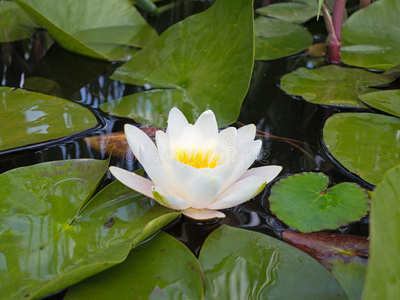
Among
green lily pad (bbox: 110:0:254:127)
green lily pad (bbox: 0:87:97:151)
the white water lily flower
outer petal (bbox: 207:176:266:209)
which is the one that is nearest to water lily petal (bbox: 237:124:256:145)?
the white water lily flower

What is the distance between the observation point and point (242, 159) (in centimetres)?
89

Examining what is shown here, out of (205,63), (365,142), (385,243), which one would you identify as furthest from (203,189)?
(205,63)

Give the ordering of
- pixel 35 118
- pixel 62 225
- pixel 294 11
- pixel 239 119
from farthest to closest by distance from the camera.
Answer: pixel 294 11 → pixel 239 119 → pixel 35 118 → pixel 62 225

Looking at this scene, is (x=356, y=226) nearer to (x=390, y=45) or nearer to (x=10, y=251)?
(x=10, y=251)

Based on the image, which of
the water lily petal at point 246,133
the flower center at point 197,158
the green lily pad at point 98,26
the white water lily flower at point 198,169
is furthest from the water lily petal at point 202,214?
the green lily pad at point 98,26

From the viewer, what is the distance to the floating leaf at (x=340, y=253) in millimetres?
738

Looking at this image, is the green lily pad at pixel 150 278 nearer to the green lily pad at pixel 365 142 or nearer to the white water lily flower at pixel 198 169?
the white water lily flower at pixel 198 169

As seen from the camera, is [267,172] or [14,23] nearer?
[267,172]

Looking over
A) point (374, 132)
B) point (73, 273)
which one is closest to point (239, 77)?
point (374, 132)

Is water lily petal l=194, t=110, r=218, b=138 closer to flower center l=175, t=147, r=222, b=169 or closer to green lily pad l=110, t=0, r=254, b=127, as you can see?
flower center l=175, t=147, r=222, b=169

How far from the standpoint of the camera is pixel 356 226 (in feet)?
2.99

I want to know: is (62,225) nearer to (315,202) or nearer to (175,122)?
(175,122)

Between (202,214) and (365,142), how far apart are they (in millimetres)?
606

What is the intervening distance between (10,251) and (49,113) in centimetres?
63
